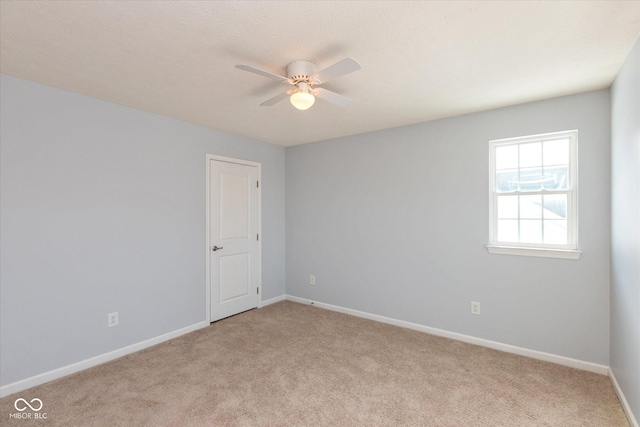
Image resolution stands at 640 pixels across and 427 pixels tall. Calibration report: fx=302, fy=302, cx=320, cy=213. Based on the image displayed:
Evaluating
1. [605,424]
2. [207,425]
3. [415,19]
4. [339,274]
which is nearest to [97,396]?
[207,425]

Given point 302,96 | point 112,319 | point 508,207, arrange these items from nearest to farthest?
point 302,96 → point 112,319 → point 508,207

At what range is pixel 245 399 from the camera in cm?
222

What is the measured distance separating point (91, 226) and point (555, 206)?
167 inches

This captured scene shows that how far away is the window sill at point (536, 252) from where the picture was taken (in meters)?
2.65

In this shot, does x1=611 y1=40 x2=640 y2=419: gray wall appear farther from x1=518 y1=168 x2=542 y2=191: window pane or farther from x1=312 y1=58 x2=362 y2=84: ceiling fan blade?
x1=312 y1=58 x2=362 y2=84: ceiling fan blade

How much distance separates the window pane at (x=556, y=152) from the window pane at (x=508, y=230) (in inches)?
24.7

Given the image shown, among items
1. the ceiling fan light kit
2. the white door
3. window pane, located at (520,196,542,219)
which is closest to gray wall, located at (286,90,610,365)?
window pane, located at (520,196,542,219)

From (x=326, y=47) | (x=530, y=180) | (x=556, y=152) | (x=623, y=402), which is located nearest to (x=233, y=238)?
(x=326, y=47)

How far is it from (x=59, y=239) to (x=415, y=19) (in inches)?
123

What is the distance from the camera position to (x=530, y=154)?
9.60ft

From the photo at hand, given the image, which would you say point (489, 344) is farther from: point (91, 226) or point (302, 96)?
point (91, 226)

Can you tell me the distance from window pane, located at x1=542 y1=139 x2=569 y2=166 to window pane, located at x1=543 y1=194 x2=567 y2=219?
1.02 ft

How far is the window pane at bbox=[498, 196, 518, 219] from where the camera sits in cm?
299

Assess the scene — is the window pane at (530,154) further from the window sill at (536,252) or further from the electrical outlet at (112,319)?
the electrical outlet at (112,319)
